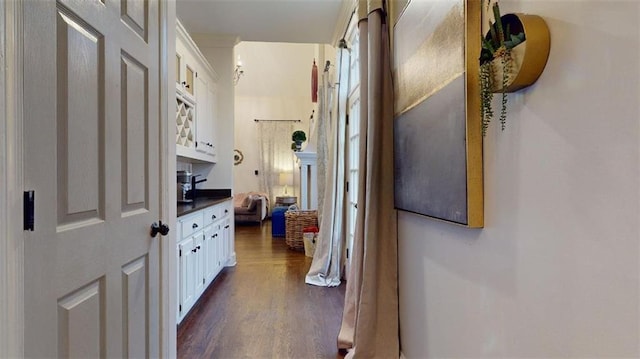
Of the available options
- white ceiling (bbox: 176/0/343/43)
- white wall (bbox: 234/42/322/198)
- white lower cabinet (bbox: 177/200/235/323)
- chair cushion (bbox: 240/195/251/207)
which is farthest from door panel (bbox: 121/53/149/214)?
white wall (bbox: 234/42/322/198)

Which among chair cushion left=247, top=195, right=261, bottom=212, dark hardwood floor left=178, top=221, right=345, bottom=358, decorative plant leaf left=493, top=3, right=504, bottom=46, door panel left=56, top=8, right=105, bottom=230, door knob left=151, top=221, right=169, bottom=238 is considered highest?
decorative plant leaf left=493, top=3, right=504, bottom=46

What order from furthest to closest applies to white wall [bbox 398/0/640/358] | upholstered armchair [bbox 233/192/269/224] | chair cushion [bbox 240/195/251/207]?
chair cushion [bbox 240/195/251/207] → upholstered armchair [bbox 233/192/269/224] → white wall [bbox 398/0/640/358]

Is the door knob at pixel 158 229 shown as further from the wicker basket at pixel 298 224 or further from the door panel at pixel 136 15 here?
the wicker basket at pixel 298 224

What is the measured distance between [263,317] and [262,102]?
7.39 metres

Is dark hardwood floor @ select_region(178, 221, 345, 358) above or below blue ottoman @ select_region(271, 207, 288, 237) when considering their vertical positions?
below

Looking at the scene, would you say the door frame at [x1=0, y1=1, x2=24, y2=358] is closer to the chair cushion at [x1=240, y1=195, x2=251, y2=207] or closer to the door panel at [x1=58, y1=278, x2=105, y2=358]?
the door panel at [x1=58, y1=278, x2=105, y2=358]

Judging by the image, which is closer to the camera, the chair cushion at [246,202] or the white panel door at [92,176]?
the white panel door at [92,176]

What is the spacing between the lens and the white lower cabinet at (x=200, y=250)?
7.97ft

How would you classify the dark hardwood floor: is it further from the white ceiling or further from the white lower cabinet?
the white ceiling

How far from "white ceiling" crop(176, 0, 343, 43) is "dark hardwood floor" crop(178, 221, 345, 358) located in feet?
8.78

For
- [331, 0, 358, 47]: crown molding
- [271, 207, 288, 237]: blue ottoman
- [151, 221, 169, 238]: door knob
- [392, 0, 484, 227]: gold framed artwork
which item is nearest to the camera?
[392, 0, 484, 227]: gold framed artwork

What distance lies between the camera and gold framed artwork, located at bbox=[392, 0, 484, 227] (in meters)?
1.08

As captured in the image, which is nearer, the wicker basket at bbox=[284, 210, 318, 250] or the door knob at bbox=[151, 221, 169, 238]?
the door knob at bbox=[151, 221, 169, 238]

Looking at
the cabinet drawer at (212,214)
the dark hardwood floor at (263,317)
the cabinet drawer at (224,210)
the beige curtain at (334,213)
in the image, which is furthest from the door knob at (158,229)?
the cabinet drawer at (224,210)
